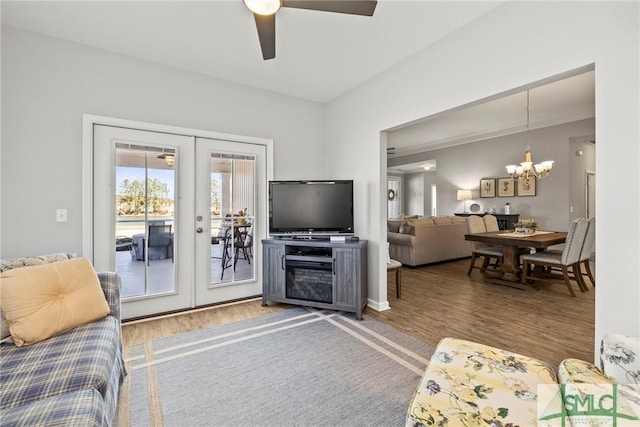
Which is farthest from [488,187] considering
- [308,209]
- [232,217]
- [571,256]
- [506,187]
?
[232,217]

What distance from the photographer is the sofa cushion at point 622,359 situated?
1.15 metres

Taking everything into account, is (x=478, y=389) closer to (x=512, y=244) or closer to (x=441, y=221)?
(x=512, y=244)

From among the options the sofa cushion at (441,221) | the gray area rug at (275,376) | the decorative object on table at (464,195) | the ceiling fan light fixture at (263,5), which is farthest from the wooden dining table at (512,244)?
the ceiling fan light fixture at (263,5)

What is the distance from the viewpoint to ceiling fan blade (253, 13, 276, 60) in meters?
1.84

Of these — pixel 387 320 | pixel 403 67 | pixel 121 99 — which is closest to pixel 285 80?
pixel 403 67

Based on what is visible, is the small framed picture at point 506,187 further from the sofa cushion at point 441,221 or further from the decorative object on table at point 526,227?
the decorative object on table at point 526,227

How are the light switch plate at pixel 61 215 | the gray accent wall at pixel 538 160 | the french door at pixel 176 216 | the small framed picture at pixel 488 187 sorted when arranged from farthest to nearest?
1. the small framed picture at pixel 488 187
2. the gray accent wall at pixel 538 160
3. the french door at pixel 176 216
4. the light switch plate at pixel 61 215

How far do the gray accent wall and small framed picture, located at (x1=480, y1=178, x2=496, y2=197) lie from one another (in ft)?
0.31

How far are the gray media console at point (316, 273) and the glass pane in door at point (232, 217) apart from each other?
0.35 metres

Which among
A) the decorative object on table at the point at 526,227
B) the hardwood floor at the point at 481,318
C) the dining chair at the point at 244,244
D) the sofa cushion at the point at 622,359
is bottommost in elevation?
the hardwood floor at the point at 481,318

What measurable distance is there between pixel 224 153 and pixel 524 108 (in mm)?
4921

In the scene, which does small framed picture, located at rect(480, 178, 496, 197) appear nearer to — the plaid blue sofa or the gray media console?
the gray media console

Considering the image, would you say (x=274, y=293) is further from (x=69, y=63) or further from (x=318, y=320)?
(x=69, y=63)

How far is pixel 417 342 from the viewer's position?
2.44 m
